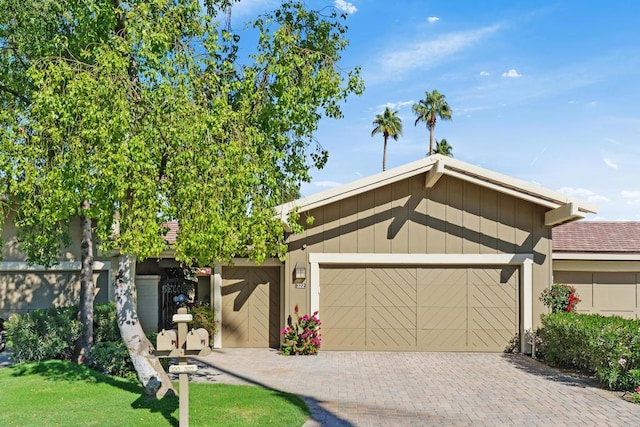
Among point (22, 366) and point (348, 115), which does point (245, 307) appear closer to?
point (22, 366)

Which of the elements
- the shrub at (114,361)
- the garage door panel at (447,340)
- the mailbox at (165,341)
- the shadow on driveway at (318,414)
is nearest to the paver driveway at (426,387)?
the shadow on driveway at (318,414)

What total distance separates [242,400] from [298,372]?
8.54ft

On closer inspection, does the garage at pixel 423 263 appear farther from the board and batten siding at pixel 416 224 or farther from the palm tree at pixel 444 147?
the palm tree at pixel 444 147

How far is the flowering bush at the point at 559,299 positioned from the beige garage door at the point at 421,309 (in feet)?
2.26

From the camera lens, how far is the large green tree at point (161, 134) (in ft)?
23.0

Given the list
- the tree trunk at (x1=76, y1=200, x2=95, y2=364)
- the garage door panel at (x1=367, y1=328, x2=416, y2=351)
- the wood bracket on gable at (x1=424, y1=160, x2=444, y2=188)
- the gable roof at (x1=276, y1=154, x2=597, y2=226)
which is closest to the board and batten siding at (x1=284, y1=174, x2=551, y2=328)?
the wood bracket on gable at (x1=424, y1=160, x2=444, y2=188)

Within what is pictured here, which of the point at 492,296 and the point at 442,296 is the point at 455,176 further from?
the point at 492,296

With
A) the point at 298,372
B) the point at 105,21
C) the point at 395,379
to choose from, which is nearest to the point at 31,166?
the point at 105,21

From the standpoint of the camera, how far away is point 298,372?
10.8 meters

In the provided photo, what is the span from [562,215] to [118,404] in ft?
32.0

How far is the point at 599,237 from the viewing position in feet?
49.8

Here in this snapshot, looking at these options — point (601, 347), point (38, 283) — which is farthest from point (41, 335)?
point (601, 347)

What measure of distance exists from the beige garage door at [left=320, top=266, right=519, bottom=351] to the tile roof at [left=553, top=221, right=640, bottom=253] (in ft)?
7.49

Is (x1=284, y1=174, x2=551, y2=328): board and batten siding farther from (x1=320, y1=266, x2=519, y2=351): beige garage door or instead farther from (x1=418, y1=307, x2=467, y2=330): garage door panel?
(x1=418, y1=307, x2=467, y2=330): garage door panel
